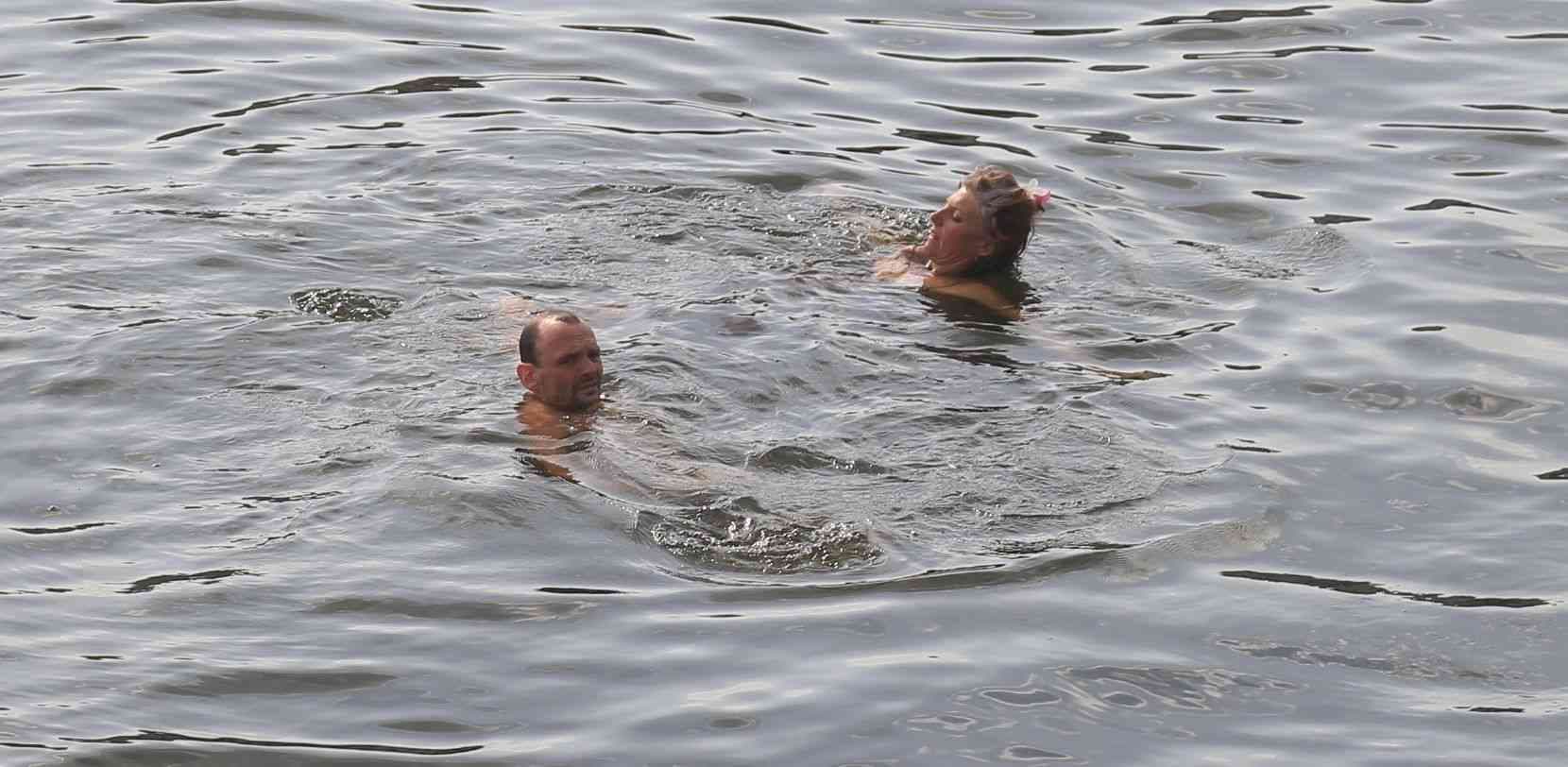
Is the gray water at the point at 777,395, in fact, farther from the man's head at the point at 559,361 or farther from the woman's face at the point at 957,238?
the woman's face at the point at 957,238

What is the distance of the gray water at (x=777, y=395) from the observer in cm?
759

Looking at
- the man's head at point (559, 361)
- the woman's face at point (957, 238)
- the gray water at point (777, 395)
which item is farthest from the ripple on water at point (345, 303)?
the woman's face at point (957, 238)

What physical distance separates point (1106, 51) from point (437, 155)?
5218 millimetres

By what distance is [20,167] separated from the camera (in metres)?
13.2

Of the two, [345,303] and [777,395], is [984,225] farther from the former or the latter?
[345,303]

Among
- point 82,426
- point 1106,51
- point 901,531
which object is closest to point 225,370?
point 82,426

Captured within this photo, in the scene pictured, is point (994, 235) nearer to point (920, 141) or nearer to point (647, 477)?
point (920, 141)

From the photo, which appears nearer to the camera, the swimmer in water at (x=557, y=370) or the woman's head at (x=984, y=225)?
the swimmer in water at (x=557, y=370)

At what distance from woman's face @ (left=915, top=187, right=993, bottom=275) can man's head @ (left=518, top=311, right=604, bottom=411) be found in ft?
9.01

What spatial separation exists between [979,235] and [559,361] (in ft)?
10.00

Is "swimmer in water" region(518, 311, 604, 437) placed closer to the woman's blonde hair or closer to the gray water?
the gray water

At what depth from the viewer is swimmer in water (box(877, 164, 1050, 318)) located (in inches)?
473

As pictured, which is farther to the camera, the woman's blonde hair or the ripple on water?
the woman's blonde hair

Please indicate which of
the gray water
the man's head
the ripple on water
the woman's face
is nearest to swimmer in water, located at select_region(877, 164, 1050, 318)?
the woman's face
